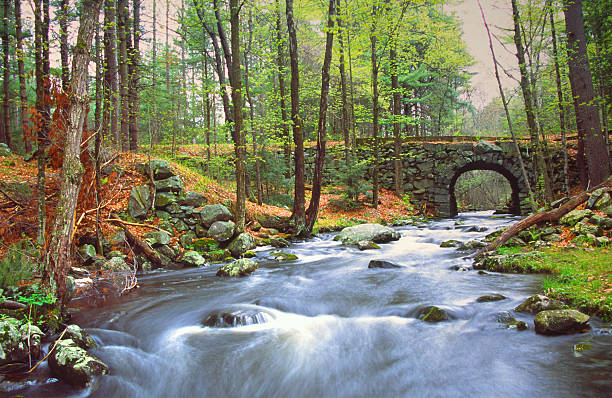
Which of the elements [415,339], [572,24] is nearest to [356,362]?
[415,339]

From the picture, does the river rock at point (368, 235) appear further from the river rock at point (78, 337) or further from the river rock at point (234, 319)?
the river rock at point (78, 337)

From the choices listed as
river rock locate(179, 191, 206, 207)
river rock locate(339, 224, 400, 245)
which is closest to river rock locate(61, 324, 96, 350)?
river rock locate(179, 191, 206, 207)

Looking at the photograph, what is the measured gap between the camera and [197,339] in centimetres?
417

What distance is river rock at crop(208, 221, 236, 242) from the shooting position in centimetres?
878

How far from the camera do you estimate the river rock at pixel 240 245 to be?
870cm

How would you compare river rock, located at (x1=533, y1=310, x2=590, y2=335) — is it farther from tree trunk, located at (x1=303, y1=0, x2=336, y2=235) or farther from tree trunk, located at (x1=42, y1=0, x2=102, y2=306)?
tree trunk, located at (x1=303, y1=0, x2=336, y2=235)

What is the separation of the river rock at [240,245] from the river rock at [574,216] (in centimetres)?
735

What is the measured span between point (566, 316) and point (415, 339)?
1.57 m

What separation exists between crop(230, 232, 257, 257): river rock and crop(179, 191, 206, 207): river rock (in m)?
1.61

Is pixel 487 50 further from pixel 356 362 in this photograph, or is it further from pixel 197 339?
pixel 197 339

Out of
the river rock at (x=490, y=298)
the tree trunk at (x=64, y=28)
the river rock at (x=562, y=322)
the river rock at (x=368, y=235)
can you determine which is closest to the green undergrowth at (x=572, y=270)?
the river rock at (x=562, y=322)

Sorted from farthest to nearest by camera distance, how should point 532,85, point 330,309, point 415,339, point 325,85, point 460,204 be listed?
point 460,204 < point 325,85 < point 532,85 < point 330,309 < point 415,339

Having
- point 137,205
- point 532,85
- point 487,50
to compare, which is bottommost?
point 137,205

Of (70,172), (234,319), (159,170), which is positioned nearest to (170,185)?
(159,170)
